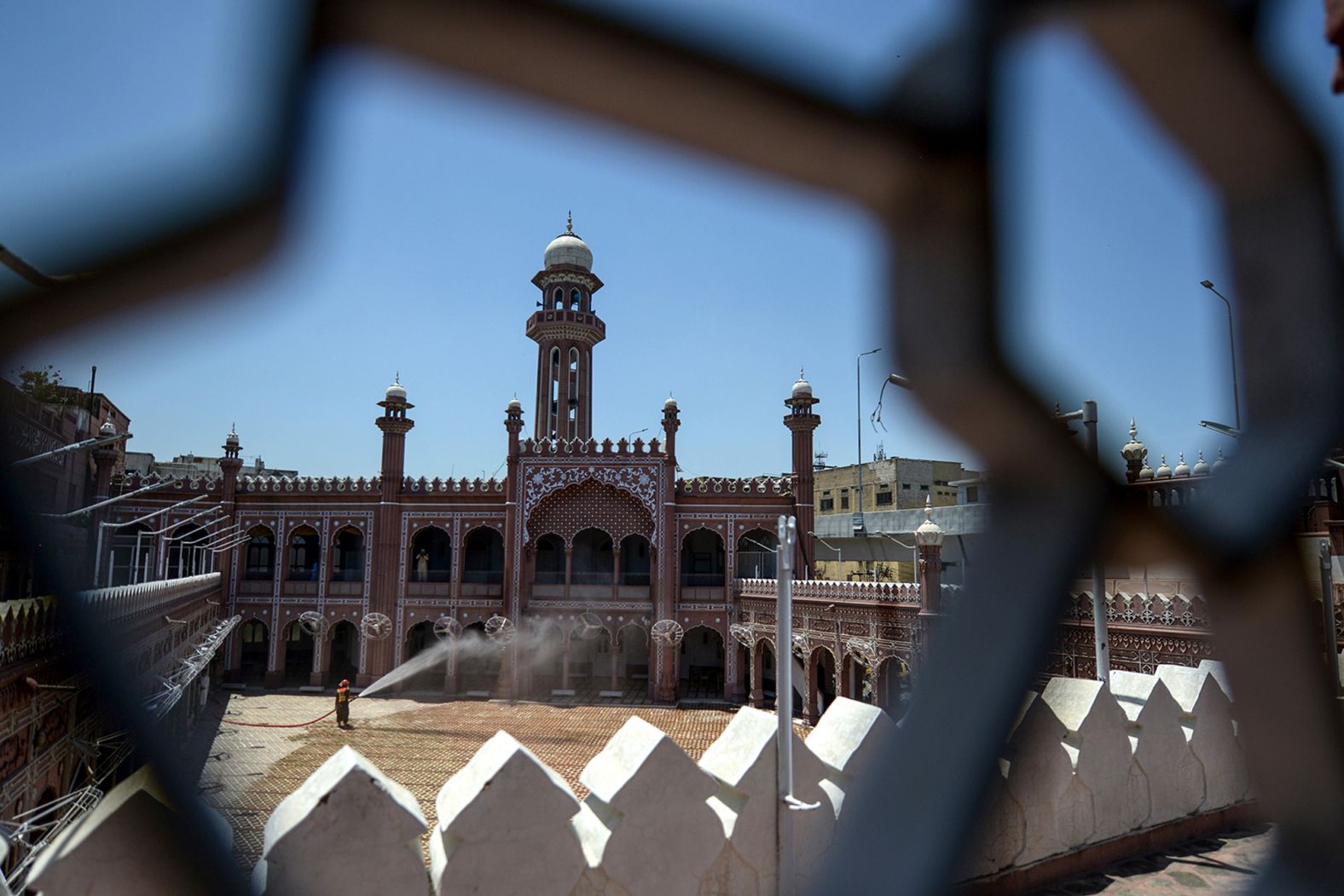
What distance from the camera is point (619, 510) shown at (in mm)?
17891

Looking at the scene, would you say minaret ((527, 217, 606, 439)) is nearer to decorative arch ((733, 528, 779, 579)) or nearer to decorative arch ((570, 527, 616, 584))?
decorative arch ((570, 527, 616, 584))

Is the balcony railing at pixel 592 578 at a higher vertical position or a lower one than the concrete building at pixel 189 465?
lower

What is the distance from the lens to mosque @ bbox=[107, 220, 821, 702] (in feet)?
56.4

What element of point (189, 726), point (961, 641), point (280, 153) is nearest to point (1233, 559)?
point (961, 641)

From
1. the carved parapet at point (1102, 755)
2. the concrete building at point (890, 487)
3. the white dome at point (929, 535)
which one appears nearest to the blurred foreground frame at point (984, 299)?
the carved parapet at point (1102, 755)

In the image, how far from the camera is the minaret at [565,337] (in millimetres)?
20594

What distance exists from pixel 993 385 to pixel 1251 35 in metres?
0.49

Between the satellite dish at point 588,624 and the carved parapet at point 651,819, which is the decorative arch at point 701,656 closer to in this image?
the satellite dish at point 588,624

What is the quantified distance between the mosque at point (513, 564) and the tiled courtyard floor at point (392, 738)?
4.77ft

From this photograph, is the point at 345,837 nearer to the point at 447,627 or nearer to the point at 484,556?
the point at 447,627

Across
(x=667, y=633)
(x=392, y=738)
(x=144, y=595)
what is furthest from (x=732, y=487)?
(x=144, y=595)

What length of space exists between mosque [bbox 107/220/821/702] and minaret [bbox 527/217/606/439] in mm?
2821

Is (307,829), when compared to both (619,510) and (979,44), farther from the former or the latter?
(619,510)

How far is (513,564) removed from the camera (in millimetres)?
17297
